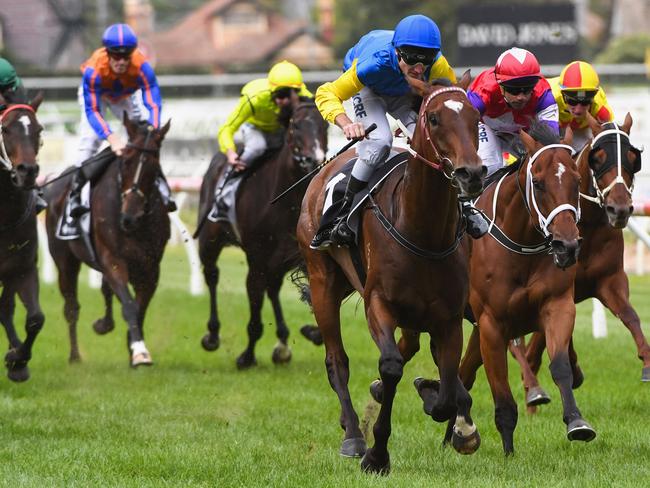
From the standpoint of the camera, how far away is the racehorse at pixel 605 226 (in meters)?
6.60

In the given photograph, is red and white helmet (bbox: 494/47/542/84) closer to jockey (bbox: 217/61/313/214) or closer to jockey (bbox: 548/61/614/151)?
jockey (bbox: 548/61/614/151)

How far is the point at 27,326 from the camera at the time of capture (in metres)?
8.41

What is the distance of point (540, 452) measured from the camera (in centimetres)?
622

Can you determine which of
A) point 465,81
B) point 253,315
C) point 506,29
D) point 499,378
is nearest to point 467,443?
point 499,378

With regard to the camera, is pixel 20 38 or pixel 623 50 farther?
pixel 20 38

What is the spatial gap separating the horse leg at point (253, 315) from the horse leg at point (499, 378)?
11.2ft

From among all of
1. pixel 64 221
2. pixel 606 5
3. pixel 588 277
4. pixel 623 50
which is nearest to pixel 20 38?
pixel 623 50

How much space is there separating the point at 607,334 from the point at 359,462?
4962 mm

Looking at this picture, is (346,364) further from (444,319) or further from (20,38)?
(20,38)

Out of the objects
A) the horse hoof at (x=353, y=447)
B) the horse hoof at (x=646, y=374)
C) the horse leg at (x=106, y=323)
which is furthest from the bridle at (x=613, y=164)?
the horse leg at (x=106, y=323)

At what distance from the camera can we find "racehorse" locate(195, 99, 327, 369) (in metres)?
9.31

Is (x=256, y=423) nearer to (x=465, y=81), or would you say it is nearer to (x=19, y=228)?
(x=19, y=228)

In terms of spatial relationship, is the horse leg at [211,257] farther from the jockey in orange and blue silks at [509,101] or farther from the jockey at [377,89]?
the jockey at [377,89]

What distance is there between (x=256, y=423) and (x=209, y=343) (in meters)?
2.95
